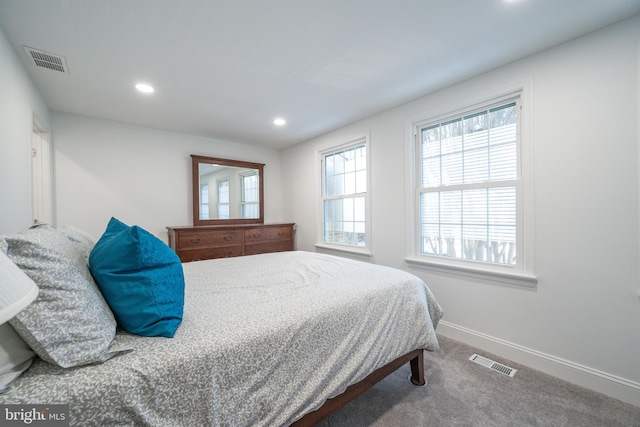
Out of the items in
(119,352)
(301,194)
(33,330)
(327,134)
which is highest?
(327,134)

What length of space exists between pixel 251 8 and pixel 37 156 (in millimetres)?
2968

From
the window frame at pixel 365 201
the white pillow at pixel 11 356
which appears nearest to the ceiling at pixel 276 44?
the window frame at pixel 365 201

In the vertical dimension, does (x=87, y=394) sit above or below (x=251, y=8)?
below

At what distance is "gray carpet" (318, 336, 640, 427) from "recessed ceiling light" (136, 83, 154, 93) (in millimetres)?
3086

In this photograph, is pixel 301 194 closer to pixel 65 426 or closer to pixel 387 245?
pixel 387 245

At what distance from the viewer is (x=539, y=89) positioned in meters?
2.01

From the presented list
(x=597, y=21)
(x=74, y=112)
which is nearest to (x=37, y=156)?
(x=74, y=112)

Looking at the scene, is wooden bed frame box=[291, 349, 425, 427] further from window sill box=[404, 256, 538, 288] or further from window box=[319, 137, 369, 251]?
window box=[319, 137, 369, 251]

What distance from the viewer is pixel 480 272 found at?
233 centimetres

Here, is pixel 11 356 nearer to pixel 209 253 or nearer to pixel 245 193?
pixel 209 253

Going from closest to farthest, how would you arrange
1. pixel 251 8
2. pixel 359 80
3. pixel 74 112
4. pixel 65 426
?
pixel 65 426 < pixel 251 8 < pixel 359 80 < pixel 74 112

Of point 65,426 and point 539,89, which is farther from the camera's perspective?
point 539,89

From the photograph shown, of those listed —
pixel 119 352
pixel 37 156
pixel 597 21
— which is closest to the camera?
pixel 119 352

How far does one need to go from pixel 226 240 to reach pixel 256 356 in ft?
9.55
